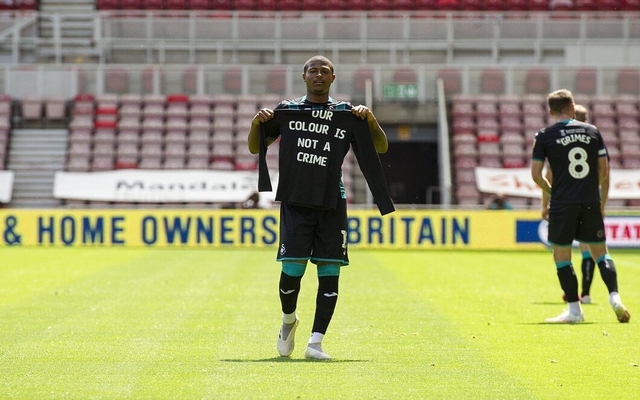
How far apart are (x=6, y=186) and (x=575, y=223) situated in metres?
22.0

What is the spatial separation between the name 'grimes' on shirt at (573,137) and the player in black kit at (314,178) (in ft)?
10.1

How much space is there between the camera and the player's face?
7895 millimetres

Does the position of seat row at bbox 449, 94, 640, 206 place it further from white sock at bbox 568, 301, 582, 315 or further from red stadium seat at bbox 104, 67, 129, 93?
white sock at bbox 568, 301, 582, 315

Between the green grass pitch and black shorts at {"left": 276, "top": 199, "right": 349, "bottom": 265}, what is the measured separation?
0.69 m

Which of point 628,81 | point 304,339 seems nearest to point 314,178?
A: point 304,339

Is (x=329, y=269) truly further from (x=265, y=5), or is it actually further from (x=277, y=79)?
(x=265, y=5)

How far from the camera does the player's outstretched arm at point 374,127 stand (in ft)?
26.3

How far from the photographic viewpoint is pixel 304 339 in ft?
30.7

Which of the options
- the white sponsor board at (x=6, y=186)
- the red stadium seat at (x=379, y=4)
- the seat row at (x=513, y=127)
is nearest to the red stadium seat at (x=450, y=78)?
the seat row at (x=513, y=127)

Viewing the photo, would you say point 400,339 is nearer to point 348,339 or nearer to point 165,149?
point 348,339

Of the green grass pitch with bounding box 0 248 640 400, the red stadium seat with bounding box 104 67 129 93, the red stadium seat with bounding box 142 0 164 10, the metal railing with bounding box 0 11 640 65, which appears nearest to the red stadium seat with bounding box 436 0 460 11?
the metal railing with bounding box 0 11 640 65

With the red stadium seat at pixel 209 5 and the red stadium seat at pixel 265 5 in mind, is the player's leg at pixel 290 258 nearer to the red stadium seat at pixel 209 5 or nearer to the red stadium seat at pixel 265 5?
the red stadium seat at pixel 265 5

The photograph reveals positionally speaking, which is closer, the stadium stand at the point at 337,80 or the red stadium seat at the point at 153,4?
the stadium stand at the point at 337,80

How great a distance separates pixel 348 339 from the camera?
30.2 feet
